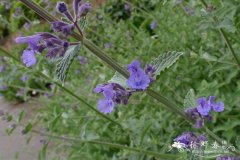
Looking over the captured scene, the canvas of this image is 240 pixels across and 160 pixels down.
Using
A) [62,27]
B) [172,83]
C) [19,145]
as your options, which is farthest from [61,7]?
[19,145]

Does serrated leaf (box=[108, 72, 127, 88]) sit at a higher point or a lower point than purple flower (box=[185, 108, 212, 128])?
higher

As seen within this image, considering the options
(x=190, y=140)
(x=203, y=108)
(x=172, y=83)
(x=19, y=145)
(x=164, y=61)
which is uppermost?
(x=172, y=83)

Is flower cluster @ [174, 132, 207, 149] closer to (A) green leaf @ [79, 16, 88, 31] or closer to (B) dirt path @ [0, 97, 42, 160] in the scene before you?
(A) green leaf @ [79, 16, 88, 31]

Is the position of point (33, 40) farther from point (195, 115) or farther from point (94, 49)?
point (195, 115)

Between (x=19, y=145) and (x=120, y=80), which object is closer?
(x=120, y=80)

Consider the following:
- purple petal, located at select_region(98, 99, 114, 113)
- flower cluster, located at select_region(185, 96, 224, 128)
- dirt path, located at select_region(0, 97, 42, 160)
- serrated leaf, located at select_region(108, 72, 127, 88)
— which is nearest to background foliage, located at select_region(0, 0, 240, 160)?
flower cluster, located at select_region(185, 96, 224, 128)

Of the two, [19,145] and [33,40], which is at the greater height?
[33,40]

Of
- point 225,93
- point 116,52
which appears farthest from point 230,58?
point 116,52
